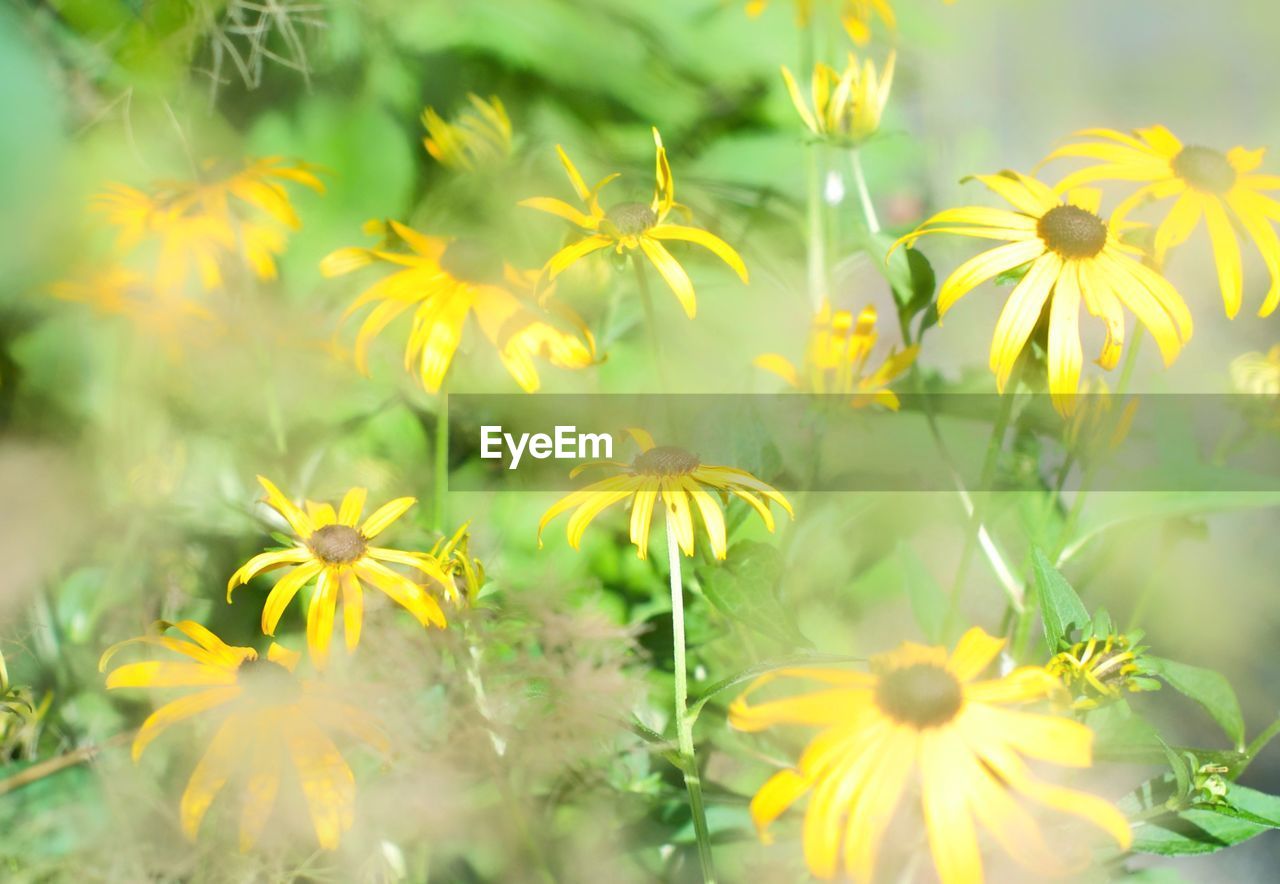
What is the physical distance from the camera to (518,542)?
0.60 meters

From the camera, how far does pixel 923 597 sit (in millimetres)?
489

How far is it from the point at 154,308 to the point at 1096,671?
511mm

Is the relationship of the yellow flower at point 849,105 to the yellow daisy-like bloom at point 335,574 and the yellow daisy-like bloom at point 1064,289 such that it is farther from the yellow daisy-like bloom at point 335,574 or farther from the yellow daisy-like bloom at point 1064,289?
the yellow daisy-like bloom at point 335,574

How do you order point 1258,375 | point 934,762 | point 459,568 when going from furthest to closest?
point 1258,375, point 459,568, point 934,762

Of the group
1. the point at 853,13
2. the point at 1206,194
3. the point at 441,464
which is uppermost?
the point at 853,13

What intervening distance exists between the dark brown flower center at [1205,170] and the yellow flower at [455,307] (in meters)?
0.26

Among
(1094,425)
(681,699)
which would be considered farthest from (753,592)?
(1094,425)

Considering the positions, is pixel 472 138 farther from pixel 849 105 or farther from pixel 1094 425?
pixel 1094 425

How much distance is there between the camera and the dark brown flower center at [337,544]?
1.34ft

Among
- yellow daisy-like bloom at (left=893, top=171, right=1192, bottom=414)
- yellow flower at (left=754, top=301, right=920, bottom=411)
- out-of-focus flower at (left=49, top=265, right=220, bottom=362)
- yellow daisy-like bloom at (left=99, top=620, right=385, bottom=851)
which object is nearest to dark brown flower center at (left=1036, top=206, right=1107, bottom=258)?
yellow daisy-like bloom at (left=893, top=171, right=1192, bottom=414)

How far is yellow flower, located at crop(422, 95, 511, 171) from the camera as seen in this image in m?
0.56

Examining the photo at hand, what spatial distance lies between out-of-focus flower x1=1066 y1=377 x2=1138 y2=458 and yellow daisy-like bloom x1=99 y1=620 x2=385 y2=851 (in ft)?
1.10

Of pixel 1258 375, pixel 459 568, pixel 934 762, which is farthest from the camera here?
pixel 1258 375

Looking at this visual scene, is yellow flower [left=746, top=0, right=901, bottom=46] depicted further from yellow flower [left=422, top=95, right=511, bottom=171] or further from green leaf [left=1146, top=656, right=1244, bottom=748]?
green leaf [left=1146, top=656, right=1244, bottom=748]
